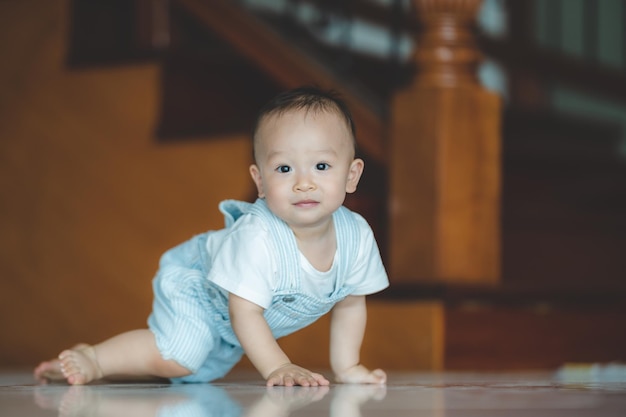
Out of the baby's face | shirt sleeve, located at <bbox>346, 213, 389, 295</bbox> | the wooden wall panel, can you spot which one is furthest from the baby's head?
the wooden wall panel

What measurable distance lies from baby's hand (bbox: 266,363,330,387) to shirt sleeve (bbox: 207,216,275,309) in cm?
13

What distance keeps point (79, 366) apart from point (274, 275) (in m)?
0.34

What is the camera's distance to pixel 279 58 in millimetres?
2590

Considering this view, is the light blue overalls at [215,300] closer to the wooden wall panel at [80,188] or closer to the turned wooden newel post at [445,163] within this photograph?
the turned wooden newel post at [445,163]

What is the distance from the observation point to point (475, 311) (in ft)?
7.61

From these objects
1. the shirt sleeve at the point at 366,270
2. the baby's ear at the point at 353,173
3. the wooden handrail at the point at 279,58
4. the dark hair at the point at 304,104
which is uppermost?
the wooden handrail at the point at 279,58

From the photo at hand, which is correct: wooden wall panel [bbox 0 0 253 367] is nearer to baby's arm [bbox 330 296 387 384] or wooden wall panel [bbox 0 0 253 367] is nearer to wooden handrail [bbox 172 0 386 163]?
wooden handrail [bbox 172 0 386 163]

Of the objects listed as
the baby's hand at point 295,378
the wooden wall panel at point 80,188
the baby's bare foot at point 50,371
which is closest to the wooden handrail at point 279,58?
the wooden wall panel at point 80,188

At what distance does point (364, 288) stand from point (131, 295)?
4.22ft

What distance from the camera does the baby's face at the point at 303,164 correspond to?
1.51 meters

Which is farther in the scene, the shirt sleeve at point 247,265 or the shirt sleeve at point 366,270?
the shirt sleeve at point 366,270

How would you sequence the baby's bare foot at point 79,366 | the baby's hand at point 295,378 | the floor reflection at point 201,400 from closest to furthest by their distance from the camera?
the floor reflection at point 201,400 → the baby's hand at point 295,378 → the baby's bare foot at point 79,366

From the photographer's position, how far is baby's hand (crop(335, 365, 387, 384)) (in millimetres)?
1587

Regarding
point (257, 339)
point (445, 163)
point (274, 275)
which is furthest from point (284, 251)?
point (445, 163)
